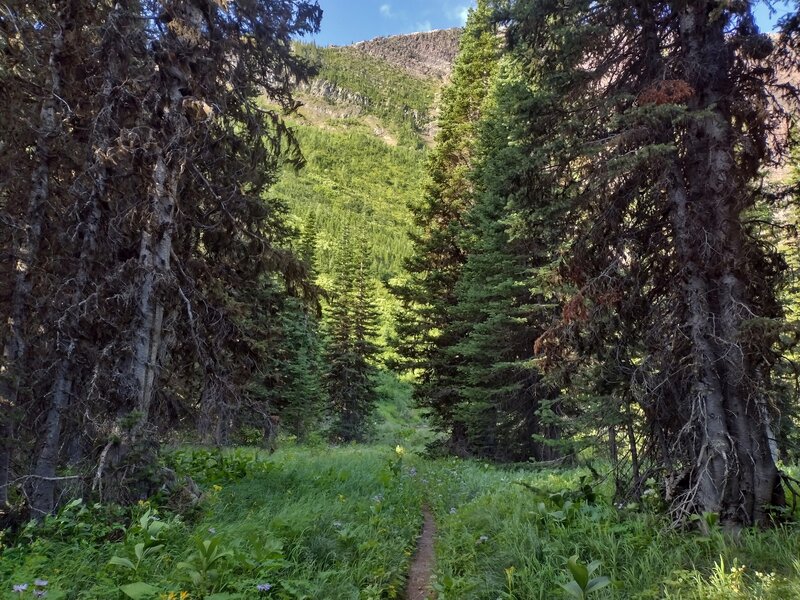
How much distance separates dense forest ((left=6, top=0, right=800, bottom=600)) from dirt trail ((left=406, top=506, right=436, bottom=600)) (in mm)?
180

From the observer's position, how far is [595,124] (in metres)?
6.61

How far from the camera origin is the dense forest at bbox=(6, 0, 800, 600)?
5.16 metres

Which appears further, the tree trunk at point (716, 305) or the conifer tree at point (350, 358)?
the conifer tree at point (350, 358)

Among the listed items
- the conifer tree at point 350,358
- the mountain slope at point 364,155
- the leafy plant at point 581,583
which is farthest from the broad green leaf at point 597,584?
the mountain slope at point 364,155

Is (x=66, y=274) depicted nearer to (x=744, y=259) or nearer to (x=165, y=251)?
(x=165, y=251)

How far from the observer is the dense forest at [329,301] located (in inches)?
203

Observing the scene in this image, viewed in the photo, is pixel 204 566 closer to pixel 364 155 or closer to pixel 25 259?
pixel 25 259

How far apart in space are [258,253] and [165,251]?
1662 millimetres

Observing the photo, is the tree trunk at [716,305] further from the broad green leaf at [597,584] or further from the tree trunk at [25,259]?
the tree trunk at [25,259]

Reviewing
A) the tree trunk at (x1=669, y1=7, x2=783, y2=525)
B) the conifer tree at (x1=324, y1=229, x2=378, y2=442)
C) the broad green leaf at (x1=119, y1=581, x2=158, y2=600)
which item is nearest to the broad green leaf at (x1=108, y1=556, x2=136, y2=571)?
the broad green leaf at (x1=119, y1=581, x2=158, y2=600)

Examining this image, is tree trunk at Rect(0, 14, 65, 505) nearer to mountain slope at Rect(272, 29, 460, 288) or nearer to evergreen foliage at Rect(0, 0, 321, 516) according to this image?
evergreen foliage at Rect(0, 0, 321, 516)

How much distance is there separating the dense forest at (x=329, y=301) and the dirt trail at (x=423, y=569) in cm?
18

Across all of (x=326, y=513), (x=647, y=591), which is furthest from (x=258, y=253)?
(x=647, y=591)

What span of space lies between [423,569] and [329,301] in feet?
14.8
